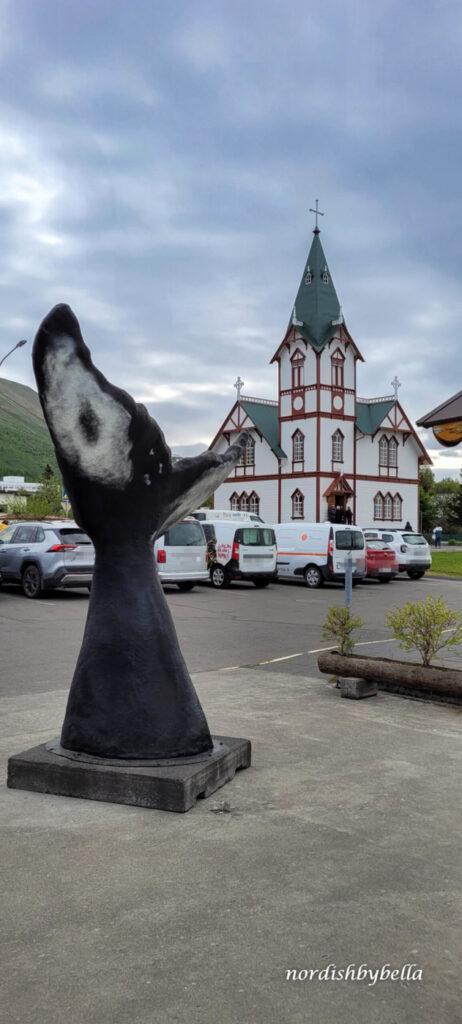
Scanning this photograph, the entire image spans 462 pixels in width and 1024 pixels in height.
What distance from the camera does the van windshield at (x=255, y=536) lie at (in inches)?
824

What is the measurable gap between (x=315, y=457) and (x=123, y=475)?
44.6 meters

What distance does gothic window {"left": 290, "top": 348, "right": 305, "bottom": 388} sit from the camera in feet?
165

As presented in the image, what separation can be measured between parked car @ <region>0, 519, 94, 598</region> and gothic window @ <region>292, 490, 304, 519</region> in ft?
108

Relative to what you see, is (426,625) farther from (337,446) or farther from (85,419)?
(337,446)

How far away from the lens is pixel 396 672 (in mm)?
7660

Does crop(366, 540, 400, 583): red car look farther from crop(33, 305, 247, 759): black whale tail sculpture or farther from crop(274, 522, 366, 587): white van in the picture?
crop(33, 305, 247, 759): black whale tail sculpture

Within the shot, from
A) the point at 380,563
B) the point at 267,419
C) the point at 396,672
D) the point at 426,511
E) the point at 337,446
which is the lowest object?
the point at 396,672

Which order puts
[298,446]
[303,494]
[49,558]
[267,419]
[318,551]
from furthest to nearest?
[267,419] < [298,446] < [303,494] < [318,551] < [49,558]

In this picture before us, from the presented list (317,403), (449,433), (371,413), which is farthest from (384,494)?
(449,433)

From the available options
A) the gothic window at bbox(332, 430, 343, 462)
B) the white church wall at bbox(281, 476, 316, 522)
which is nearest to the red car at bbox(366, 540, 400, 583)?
the white church wall at bbox(281, 476, 316, 522)

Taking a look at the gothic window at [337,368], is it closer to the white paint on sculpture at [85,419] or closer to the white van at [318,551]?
the white van at [318,551]

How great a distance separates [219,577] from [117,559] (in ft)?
54.3

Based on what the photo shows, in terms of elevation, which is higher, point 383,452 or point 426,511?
point 383,452

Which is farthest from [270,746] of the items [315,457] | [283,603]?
[315,457]
